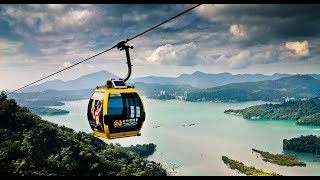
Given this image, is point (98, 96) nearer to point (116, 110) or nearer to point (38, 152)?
point (116, 110)

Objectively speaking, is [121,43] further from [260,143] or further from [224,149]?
[260,143]

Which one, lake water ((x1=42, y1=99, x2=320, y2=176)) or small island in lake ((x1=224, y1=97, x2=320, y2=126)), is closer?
lake water ((x1=42, y1=99, x2=320, y2=176))

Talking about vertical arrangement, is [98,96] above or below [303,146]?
above

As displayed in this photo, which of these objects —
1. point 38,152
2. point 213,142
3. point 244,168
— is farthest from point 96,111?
point 213,142

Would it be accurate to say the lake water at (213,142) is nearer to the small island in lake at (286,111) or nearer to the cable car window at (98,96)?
the small island in lake at (286,111)

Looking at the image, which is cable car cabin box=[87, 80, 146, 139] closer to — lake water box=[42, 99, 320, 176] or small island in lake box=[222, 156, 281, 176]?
small island in lake box=[222, 156, 281, 176]

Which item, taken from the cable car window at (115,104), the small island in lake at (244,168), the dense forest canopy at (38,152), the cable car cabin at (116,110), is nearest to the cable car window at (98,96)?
the cable car cabin at (116,110)

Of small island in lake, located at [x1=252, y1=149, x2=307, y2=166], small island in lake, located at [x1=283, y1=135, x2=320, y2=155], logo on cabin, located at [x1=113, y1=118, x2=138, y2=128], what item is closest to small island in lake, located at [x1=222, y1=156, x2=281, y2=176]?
small island in lake, located at [x1=252, y1=149, x2=307, y2=166]

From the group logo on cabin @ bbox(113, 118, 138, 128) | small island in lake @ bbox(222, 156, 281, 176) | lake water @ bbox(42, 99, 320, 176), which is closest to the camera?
logo on cabin @ bbox(113, 118, 138, 128)
